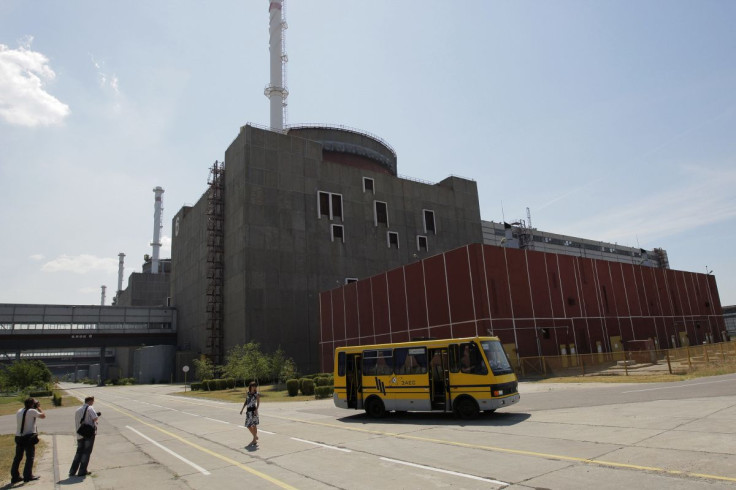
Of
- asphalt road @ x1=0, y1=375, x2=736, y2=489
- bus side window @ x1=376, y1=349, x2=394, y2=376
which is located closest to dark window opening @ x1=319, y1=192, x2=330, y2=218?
asphalt road @ x1=0, y1=375, x2=736, y2=489

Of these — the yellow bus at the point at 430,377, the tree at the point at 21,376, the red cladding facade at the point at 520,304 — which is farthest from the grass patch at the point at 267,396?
the tree at the point at 21,376

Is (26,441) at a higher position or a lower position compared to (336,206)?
lower

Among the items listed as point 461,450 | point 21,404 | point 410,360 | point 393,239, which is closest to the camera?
point 461,450

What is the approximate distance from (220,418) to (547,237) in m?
104

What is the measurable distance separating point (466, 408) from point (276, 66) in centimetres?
6841

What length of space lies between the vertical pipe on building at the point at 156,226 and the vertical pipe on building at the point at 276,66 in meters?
60.8

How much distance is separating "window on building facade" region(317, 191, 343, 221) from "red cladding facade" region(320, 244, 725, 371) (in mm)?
12751

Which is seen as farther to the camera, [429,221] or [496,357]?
[429,221]

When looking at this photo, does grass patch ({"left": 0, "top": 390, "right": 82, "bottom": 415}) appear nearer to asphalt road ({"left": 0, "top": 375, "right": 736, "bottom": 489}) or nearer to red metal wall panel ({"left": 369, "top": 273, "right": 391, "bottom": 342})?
asphalt road ({"left": 0, "top": 375, "right": 736, "bottom": 489})

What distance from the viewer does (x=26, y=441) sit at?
1059 centimetres

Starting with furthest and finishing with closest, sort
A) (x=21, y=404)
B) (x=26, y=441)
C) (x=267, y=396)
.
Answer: (x=21, y=404), (x=267, y=396), (x=26, y=441)

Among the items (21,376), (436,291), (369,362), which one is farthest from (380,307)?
(21,376)

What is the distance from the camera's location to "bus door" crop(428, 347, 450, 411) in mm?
16234

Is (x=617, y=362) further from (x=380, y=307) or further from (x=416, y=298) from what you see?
(x=380, y=307)
